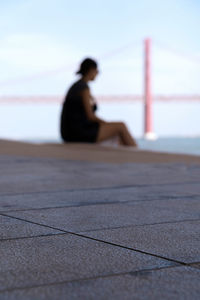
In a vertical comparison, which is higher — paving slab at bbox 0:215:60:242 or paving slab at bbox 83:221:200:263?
paving slab at bbox 0:215:60:242

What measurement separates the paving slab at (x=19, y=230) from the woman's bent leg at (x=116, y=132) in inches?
211

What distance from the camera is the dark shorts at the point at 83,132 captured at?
747 cm

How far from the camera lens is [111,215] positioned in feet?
7.52

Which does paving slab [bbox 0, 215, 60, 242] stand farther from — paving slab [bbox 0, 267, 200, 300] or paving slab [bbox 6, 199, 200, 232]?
paving slab [bbox 0, 267, 200, 300]

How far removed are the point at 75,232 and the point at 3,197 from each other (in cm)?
102

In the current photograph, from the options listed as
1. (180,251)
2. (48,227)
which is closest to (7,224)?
(48,227)

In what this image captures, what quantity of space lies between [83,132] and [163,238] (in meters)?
5.75

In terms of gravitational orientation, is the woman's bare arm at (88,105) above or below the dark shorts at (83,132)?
above

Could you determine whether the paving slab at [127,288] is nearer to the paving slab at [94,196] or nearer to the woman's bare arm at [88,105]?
the paving slab at [94,196]

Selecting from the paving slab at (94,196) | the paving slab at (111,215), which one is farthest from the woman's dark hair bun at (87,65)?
the paving slab at (111,215)

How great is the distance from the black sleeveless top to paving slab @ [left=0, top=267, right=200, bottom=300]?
6098 mm

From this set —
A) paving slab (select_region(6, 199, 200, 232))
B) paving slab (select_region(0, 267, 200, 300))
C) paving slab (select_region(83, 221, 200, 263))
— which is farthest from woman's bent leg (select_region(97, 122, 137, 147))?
paving slab (select_region(0, 267, 200, 300))

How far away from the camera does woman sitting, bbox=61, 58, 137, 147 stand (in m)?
7.49

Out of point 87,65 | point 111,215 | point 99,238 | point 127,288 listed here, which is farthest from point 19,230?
point 87,65
